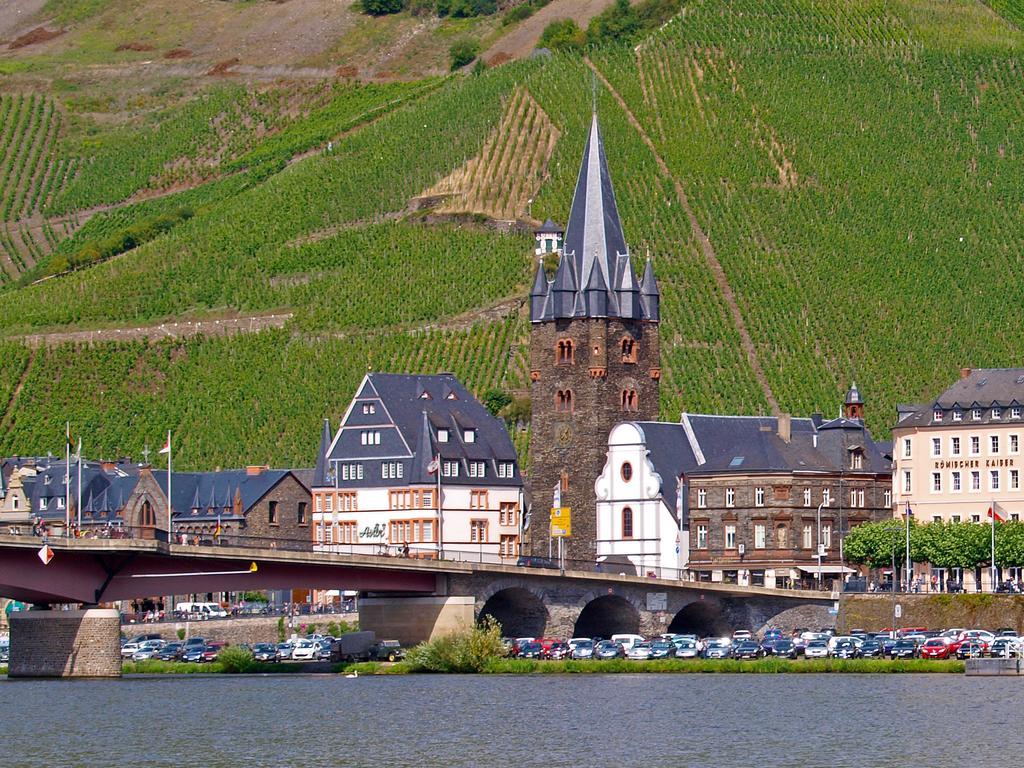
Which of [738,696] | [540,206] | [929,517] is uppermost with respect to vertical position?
[540,206]

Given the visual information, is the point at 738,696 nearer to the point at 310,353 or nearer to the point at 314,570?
the point at 314,570

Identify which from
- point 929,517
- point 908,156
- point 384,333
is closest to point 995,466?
point 929,517

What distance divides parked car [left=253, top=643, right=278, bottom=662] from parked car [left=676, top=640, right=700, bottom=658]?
16.9 metres

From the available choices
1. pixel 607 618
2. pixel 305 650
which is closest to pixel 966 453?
pixel 607 618

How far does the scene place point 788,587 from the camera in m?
122

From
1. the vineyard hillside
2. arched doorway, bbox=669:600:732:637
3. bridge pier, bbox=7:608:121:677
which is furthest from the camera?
the vineyard hillside

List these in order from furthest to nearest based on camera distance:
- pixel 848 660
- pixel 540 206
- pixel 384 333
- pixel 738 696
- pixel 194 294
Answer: pixel 194 294 < pixel 540 206 < pixel 384 333 < pixel 848 660 < pixel 738 696

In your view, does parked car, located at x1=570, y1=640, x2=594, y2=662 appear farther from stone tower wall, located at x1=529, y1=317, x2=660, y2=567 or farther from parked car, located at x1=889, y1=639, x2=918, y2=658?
stone tower wall, located at x1=529, y1=317, x2=660, y2=567

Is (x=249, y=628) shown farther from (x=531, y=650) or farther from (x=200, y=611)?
(x=531, y=650)

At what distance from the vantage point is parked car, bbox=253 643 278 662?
113312 mm

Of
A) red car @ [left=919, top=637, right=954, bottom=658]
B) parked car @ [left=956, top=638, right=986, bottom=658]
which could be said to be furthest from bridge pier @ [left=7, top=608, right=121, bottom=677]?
parked car @ [left=956, top=638, right=986, bottom=658]

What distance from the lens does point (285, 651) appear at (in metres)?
114

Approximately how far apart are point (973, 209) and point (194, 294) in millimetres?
54928

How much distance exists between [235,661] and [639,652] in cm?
1623
